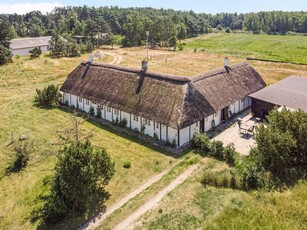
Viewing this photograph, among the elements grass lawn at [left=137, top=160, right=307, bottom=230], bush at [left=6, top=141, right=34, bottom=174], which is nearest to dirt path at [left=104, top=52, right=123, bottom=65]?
bush at [left=6, top=141, right=34, bottom=174]

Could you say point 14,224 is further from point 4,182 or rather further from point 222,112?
point 222,112

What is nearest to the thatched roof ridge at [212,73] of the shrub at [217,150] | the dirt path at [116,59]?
the shrub at [217,150]

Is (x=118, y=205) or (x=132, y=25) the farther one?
(x=132, y=25)

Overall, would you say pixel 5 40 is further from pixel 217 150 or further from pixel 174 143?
pixel 217 150

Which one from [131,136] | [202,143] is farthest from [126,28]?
[202,143]

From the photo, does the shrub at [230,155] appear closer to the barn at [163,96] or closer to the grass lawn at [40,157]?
the barn at [163,96]

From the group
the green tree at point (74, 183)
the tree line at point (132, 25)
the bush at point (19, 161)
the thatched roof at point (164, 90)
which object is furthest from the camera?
the tree line at point (132, 25)
